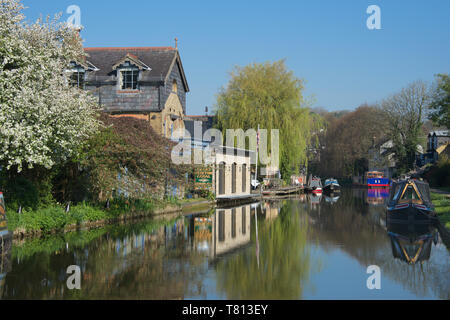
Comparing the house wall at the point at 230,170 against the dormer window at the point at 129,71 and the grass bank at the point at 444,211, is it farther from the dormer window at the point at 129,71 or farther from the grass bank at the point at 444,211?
Answer: the grass bank at the point at 444,211

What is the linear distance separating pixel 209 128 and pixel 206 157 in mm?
16876

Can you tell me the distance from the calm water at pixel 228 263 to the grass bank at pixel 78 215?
98 centimetres

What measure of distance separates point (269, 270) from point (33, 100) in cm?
964

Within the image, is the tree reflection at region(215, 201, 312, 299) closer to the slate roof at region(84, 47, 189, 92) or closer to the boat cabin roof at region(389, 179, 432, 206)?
the boat cabin roof at region(389, 179, 432, 206)

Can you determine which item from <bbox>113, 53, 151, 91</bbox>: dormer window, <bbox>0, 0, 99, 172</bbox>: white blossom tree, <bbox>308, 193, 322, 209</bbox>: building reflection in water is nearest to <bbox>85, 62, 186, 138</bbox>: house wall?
<bbox>113, 53, 151, 91</bbox>: dormer window

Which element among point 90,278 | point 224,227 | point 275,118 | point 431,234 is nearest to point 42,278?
point 90,278

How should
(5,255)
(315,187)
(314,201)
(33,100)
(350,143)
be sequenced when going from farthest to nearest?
(350,143), (315,187), (314,201), (33,100), (5,255)

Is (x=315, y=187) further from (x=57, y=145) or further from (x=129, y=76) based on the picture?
(x=57, y=145)

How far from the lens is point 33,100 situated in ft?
57.2

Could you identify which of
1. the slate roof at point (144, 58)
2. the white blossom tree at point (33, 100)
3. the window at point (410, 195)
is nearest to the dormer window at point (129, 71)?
the slate roof at point (144, 58)

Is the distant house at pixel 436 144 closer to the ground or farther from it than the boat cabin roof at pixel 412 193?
farther from it

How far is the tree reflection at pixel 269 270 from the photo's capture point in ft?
34.6

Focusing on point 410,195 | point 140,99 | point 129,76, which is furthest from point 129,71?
point 410,195
